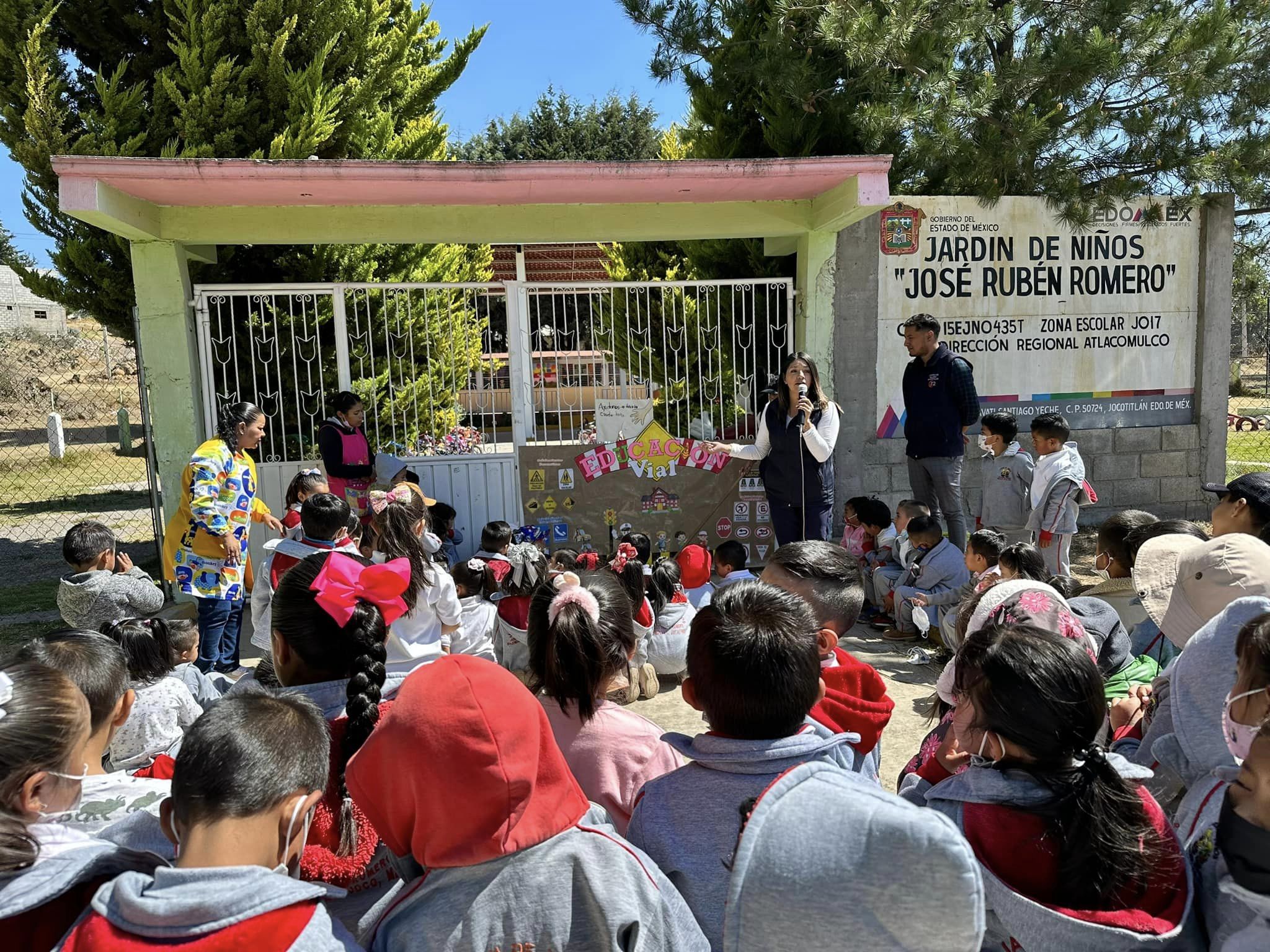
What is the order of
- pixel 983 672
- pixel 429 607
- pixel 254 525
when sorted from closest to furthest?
pixel 983 672
pixel 429 607
pixel 254 525

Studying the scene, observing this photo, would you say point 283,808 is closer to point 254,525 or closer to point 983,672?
point 983,672

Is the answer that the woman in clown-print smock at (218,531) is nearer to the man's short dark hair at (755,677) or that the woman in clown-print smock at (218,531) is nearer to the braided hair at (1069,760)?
the man's short dark hair at (755,677)

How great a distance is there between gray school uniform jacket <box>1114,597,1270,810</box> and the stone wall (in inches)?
208

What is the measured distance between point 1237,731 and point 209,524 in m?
4.07

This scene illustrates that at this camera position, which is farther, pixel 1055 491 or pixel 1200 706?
pixel 1055 491

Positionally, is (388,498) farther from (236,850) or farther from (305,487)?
(236,850)

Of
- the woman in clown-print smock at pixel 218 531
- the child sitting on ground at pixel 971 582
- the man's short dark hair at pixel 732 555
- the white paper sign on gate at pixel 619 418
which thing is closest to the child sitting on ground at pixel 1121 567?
the child sitting on ground at pixel 971 582

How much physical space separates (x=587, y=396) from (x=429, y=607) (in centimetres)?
930

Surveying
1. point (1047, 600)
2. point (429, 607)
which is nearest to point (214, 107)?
point (429, 607)

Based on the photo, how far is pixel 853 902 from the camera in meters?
1.21

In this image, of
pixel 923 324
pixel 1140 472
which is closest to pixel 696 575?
pixel 923 324

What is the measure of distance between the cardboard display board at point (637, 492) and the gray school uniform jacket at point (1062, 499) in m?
2.06

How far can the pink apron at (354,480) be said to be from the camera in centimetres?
607

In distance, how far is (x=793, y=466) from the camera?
5.58 metres
